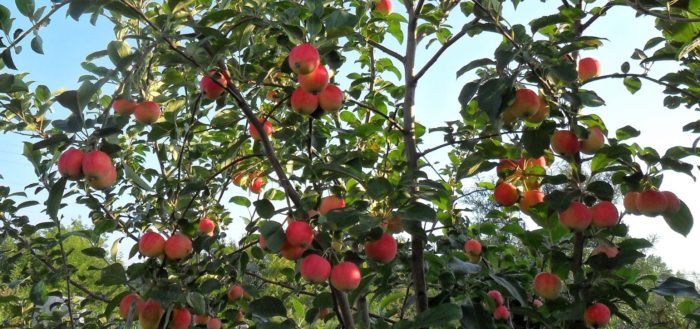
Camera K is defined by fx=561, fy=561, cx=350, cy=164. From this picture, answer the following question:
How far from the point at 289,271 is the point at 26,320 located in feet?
5.52

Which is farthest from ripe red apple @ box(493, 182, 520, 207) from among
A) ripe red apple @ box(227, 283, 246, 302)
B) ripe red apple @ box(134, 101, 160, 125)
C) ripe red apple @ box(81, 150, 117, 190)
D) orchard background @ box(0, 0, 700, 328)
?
ripe red apple @ box(81, 150, 117, 190)

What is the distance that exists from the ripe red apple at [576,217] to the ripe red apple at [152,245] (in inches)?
44.4

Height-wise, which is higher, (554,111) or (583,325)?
(554,111)

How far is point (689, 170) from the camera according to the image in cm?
145

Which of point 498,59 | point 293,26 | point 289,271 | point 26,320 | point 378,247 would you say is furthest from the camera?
point 26,320

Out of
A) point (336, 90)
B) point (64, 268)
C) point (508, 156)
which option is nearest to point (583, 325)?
point (508, 156)

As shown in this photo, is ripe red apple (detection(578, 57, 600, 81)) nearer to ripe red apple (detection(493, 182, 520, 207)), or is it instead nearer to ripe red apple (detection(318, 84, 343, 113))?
ripe red apple (detection(493, 182, 520, 207))

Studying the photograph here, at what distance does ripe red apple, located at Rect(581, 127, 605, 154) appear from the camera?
4.96 ft

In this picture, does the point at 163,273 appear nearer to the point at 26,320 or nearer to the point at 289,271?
the point at 289,271

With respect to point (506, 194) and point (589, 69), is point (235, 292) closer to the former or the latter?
point (506, 194)

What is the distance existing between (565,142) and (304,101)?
0.71 m

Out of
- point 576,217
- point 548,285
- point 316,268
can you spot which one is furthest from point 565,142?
point 316,268

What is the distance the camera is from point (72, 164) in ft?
3.68

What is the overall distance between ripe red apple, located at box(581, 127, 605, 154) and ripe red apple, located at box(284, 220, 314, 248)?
2.57 ft
